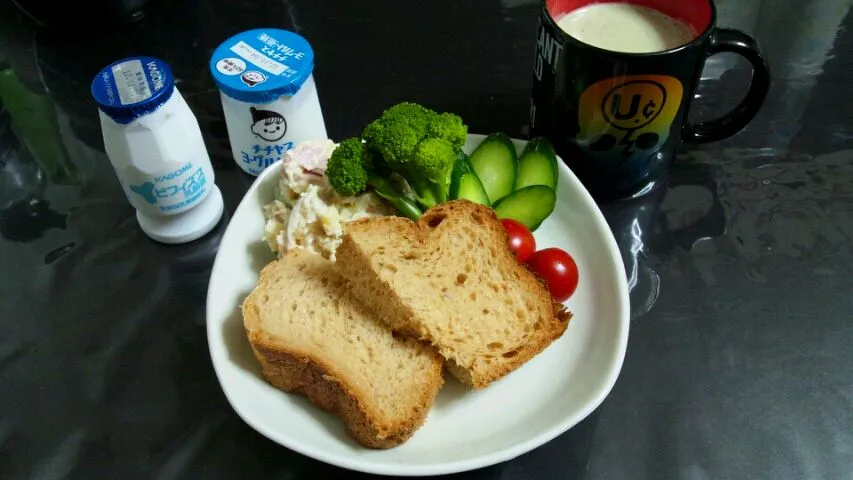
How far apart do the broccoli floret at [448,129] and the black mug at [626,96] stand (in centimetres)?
18

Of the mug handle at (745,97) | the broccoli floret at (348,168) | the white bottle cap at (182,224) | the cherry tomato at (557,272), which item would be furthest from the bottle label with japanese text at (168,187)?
the mug handle at (745,97)

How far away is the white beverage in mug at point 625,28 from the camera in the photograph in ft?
4.30

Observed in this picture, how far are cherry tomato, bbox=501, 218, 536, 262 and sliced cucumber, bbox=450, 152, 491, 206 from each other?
7 cm

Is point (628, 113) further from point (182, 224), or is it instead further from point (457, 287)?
point (182, 224)

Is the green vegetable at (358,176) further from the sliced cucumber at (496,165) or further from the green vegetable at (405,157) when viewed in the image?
the sliced cucumber at (496,165)

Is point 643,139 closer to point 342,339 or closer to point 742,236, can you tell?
point 742,236

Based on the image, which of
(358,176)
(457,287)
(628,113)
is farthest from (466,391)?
(628,113)

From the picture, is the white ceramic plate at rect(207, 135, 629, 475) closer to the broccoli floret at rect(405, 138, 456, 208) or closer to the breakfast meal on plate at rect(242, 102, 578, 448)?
the breakfast meal on plate at rect(242, 102, 578, 448)

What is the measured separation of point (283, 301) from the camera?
1.14m

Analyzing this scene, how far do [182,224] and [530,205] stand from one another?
0.69 metres

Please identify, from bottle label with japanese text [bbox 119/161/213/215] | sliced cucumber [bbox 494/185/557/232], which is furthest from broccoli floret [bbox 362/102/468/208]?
bottle label with japanese text [bbox 119/161/213/215]

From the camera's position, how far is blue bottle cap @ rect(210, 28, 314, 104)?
4.45 feet

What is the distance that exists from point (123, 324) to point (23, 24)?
1135 millimetres

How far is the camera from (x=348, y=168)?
4.05ft
